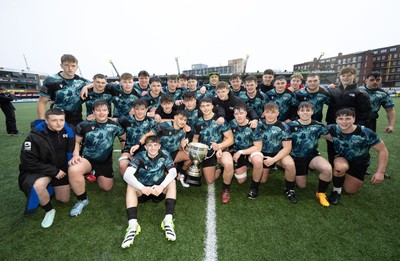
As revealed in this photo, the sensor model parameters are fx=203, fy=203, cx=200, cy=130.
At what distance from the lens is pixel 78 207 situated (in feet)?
11.0

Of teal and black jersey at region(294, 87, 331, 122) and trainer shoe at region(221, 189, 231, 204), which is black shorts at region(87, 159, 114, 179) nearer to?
trainer shoe at region(221, 189, 231, 204)

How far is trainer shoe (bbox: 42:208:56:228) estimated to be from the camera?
3.01 meters

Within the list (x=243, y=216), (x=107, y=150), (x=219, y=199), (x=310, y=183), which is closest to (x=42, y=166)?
(x=107, y=150)

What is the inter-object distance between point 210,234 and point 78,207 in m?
2.22

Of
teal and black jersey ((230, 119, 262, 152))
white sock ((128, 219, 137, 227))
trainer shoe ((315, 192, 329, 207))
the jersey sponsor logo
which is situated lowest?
trainer shoe ((315, 192, 329, 207))

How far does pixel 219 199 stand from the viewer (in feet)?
12.3

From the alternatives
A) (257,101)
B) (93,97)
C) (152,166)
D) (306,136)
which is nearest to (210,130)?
(152,166)

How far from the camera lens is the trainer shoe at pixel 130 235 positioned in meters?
2.60

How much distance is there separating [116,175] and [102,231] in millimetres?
1980

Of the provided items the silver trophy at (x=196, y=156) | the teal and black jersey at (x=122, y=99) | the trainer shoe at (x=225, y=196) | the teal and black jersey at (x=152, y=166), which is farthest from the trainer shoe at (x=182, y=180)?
the teal and black jersey at (x=122, y=99)

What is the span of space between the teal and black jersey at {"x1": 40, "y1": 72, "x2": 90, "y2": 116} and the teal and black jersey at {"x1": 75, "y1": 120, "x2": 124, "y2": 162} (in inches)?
33.7

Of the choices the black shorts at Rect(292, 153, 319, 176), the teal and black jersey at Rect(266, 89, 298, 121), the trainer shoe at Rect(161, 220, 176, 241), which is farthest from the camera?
the teal and black jersey at Rect(266, 89, 298, 121)

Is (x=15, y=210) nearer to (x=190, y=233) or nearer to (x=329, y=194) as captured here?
(x=190, y=233)

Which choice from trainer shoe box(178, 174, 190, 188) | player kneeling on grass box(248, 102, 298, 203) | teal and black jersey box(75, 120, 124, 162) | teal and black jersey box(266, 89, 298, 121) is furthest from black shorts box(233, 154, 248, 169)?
teal and black jersey box(75, 120, 124, 162)
